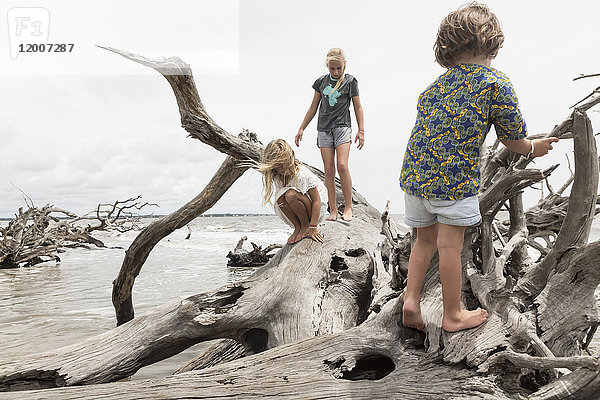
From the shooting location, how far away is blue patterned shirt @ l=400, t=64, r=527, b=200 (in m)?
2.39

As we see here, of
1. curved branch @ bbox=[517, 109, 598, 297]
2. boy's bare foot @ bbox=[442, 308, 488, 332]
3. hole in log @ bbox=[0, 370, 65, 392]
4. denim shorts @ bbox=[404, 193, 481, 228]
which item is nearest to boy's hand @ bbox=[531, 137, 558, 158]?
curved branch @ bbox=[517, 109, 598, 297]

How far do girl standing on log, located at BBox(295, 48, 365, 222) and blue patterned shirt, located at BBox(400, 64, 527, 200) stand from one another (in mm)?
2468

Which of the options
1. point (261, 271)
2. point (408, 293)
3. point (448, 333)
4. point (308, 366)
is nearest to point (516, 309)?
point (448, 333)

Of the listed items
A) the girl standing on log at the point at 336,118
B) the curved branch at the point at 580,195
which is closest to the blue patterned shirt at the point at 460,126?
the curved branch at the point at 580,195

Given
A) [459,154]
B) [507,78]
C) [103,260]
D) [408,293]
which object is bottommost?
[103,260]

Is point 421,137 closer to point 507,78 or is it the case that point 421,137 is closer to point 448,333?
point 507,78

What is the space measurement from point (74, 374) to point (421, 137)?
2.43m

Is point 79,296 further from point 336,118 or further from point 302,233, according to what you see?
point 336,118

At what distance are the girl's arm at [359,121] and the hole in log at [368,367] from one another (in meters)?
2.77

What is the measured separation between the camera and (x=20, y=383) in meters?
2.97

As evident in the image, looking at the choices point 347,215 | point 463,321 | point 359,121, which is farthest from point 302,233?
point 463,321

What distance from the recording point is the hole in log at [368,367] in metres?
2.65

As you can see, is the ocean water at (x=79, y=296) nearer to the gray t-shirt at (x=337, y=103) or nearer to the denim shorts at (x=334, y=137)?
the denim shorts at (x=334, y=137)

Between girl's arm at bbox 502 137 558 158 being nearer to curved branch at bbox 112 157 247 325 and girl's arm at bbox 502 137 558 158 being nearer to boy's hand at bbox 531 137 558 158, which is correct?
boy's hand at bbox 531 137 558 158
